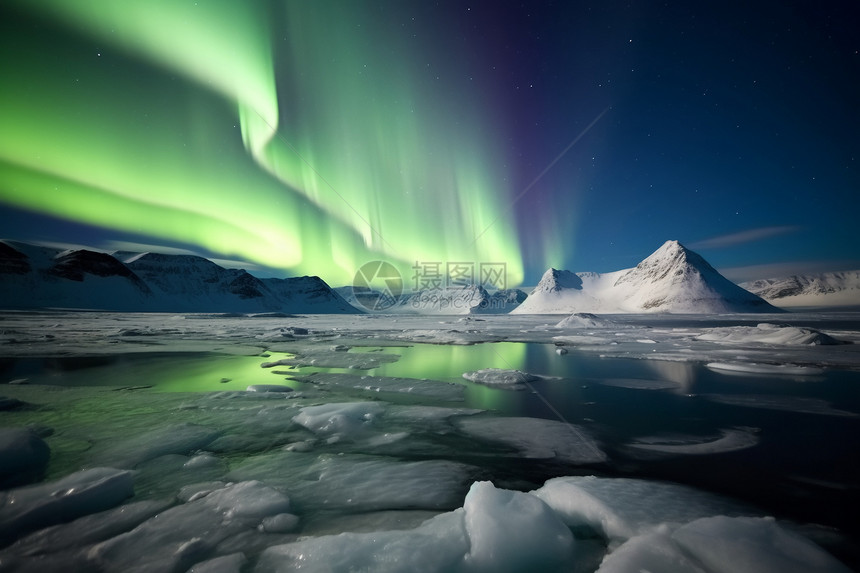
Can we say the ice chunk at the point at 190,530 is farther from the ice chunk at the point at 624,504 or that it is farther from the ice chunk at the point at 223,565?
the ice chunk at the point at 624,504

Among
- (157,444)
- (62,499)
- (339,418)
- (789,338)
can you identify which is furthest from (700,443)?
(789,338)

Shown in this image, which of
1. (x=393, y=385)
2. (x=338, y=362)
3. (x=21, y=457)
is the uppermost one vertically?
(x=21, y=457)

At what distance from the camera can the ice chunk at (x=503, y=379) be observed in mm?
10148

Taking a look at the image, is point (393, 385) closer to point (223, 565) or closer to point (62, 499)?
point (62, 499)

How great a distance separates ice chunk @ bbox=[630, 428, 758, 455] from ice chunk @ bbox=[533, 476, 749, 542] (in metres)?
1.49

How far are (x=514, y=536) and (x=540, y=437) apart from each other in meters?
3.14

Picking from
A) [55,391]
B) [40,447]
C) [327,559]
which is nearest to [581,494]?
[327,559]

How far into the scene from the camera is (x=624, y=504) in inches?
136

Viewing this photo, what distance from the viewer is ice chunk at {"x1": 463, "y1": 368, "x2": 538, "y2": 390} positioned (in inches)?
400

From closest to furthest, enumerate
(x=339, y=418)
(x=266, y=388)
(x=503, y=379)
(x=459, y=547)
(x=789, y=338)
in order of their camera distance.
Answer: (x=459, y=547) < (x=339, y=418) < (x=266, y=388) < (x=503, y=379) < (x=789, y=338)

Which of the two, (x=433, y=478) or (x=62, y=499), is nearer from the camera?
(x=62, y=499)

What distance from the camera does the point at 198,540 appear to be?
10.1ft

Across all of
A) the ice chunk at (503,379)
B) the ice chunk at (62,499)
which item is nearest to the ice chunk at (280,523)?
the ice chunk at (62,499)

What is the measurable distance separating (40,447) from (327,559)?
208 inches
